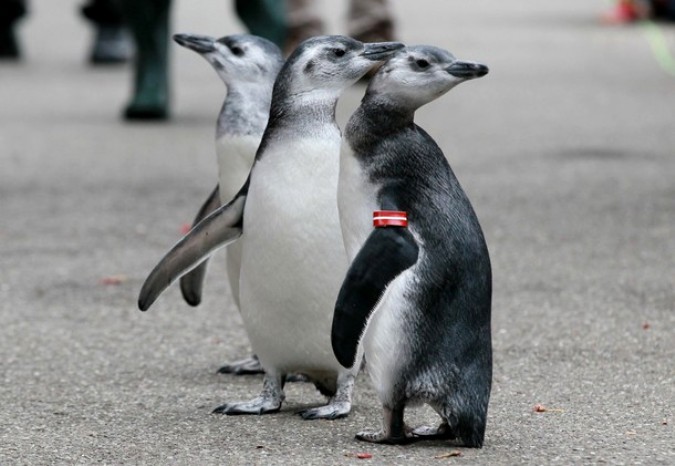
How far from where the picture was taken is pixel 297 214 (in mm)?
4023

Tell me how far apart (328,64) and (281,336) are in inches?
28.1

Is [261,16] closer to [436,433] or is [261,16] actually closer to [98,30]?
[98,30]

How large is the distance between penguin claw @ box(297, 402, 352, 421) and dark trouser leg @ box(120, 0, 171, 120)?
609 centimetres

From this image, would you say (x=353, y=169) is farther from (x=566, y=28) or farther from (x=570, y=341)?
(x=566, y=28)

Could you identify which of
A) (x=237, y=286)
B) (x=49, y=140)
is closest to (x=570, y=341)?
(x=237, y=286)

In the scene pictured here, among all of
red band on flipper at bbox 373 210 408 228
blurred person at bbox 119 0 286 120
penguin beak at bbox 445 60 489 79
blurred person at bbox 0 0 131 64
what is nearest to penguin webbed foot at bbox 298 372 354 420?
red band on flipper at bbox 373 210 408 228

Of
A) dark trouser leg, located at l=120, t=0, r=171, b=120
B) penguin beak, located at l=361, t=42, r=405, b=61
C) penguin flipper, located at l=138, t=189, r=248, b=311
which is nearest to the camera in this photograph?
penguin beak, located at l=361, t=42, r=405, b=61

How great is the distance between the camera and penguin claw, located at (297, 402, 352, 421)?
4.05 m

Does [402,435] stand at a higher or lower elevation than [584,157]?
higher

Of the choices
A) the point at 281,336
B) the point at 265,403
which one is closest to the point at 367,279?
the point at 281,336

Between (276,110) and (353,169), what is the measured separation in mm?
453

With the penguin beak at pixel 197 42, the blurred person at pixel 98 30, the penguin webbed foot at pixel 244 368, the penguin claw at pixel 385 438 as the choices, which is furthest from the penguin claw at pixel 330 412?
the blurred person at pixel 98 30

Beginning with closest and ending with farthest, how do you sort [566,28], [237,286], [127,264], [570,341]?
[237,286] < [570,341] < [127,264] < [566,28]

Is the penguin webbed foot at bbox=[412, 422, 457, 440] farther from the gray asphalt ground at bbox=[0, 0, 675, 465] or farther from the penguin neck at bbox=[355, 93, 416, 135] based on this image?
the penguin neck at bbox=[355, 93, 416, 135]
